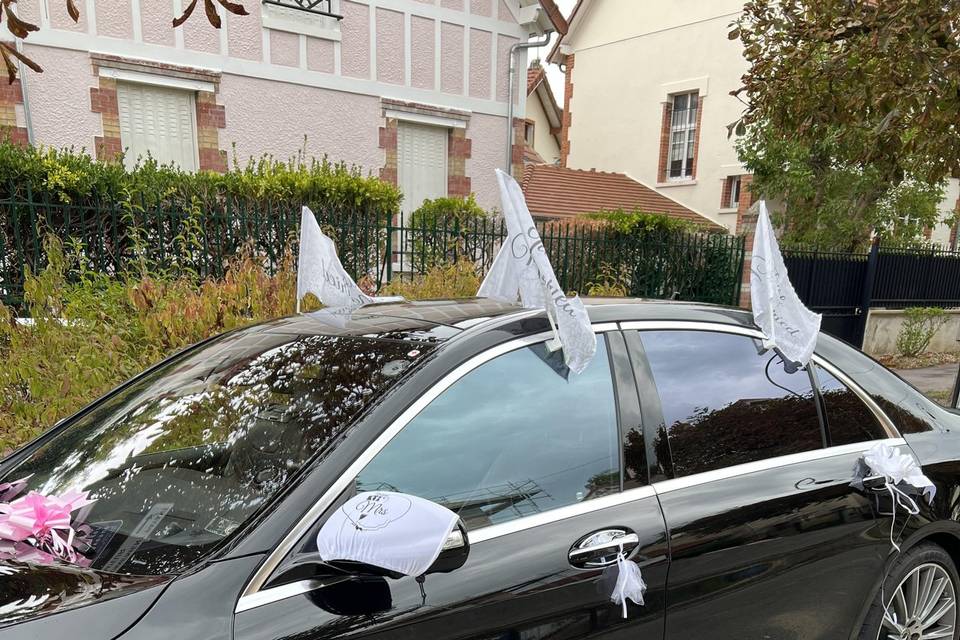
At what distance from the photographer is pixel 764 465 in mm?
2377

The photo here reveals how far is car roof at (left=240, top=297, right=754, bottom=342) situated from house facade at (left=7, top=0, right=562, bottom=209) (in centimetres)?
692

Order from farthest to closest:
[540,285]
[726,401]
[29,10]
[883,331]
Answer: [883,331] → [29,10] → [726,401] → [540,285]

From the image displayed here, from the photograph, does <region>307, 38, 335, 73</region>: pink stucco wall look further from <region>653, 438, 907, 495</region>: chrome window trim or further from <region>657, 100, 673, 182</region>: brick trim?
<region>657, 100, 673, 182</region>: brick trim

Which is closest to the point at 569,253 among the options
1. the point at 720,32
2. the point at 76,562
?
the point at 76,562

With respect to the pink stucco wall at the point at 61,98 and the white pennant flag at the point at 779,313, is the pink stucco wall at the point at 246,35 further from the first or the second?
the white pennant flag at the point at 779,313

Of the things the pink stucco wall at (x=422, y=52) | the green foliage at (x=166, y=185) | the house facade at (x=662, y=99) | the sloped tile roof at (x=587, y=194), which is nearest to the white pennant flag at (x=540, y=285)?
the green foliage at (x=166, y=185)

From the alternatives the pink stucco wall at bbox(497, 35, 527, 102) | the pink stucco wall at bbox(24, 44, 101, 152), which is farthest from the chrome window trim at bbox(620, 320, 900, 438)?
the pink stucco wall at bbox(497, 35, 527, 102)

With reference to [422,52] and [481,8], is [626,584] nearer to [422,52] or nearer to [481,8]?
[422,52]

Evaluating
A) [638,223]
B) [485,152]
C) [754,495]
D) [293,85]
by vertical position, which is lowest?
[754,495]

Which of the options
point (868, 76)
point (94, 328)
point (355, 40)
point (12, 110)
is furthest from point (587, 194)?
point (94, 328)

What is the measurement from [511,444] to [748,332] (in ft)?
3.95

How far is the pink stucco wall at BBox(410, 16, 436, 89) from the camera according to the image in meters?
11.3

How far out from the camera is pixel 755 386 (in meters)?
2.53

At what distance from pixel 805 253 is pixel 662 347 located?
1050 cm
